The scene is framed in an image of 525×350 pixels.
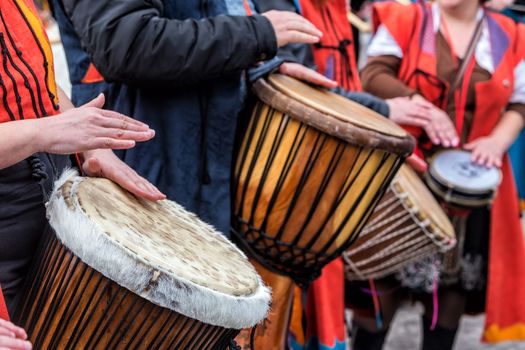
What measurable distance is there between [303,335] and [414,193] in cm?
63

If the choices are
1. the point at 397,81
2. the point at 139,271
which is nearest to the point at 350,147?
the point at 139,271

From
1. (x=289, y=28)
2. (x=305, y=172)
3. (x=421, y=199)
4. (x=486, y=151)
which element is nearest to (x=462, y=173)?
(x=486, y=151)

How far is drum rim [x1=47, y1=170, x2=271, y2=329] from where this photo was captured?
147cm

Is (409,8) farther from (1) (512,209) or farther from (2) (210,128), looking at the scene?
(2) (210,128)

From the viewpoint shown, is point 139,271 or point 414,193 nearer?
point 139,271

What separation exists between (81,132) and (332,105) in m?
0.94

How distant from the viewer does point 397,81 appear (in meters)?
3.48

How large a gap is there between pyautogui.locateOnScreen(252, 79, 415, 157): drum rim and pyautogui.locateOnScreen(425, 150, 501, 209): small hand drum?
1.03 m

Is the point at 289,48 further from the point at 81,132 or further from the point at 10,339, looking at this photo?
the point at 10,339

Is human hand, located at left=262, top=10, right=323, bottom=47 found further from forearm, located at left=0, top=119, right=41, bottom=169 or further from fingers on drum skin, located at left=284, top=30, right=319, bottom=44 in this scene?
forearm, located at left=0, top=119, right=41, bottom=169

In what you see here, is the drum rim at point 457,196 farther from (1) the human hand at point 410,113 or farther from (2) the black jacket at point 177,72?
(2) the black jacket at point 177,72

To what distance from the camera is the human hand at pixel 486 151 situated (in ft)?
11.3

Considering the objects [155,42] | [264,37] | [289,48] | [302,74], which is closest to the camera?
[155,42]

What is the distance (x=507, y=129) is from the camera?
359 cm
